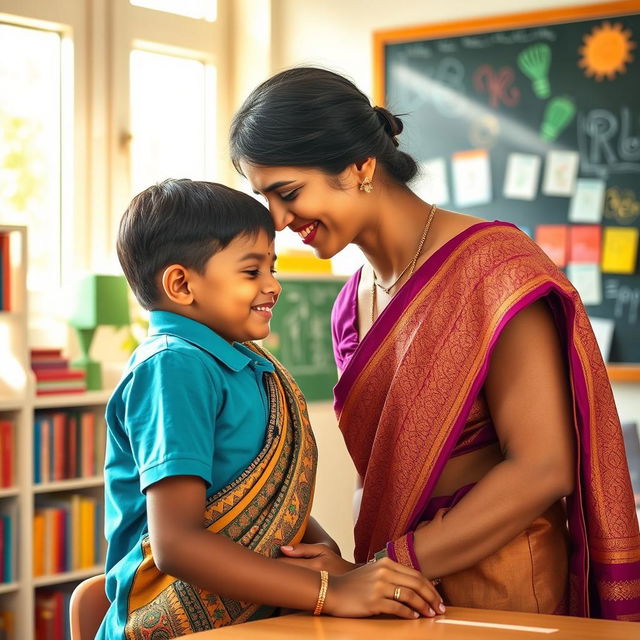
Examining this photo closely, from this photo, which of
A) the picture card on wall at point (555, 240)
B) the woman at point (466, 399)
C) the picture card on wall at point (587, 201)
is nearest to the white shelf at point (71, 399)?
the picture card on wall at point (555, 240)

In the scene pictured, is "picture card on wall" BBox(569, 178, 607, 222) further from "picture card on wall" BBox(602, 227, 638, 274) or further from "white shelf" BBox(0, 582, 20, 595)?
"white shelf" BBox(0, 582, 20, 595)

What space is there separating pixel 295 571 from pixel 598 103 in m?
3.08

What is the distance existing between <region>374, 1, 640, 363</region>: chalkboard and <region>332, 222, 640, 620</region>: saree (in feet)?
7.16

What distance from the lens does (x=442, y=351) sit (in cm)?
167

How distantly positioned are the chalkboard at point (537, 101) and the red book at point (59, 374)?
138 centimetres

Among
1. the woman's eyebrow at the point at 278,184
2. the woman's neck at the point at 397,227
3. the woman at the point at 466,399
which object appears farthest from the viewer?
the woman's neck at the point at 397,227

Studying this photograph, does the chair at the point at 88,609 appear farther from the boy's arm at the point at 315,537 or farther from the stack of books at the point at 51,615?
the stack of books at the point at 51,615

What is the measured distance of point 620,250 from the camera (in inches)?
156

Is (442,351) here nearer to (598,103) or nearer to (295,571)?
(295,571)

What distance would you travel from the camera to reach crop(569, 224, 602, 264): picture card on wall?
4016 mm

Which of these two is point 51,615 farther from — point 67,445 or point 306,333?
point 306,333

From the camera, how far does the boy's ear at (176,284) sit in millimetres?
1473

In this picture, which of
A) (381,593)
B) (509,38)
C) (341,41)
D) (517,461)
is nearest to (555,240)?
(509,38)

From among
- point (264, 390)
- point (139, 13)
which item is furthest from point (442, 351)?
point (139, 13)
